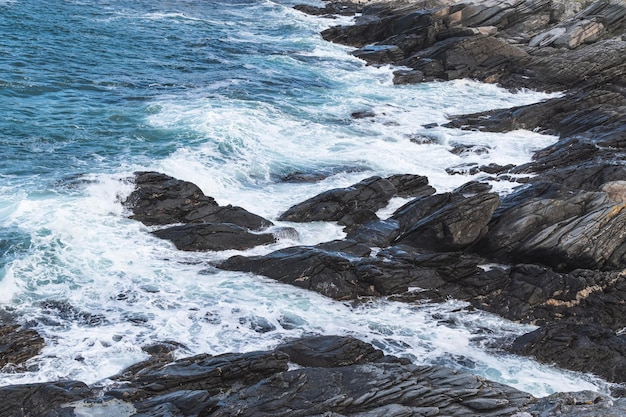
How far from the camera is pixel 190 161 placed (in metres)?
27.5

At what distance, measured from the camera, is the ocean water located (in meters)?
17.2

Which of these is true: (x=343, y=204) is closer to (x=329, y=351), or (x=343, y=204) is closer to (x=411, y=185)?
(x=411, y=185)

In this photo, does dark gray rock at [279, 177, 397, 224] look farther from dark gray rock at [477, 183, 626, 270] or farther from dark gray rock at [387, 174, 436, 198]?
dark gray rock at [477, 183, 626, 270]

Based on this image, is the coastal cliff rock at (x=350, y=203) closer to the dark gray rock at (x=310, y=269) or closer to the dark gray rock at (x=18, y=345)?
the dark gray rock at (x=310, y=269)

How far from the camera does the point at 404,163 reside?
94.3 ft

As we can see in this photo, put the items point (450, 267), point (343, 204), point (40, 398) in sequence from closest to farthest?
point (40, 398)
point (450, 267)
point (343, 204)

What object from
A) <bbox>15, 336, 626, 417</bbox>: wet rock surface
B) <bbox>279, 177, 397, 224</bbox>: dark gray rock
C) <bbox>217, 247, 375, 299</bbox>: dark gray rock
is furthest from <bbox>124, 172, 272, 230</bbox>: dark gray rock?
<bbox>15, 336, 626, 417</bbox>: wet rock surface

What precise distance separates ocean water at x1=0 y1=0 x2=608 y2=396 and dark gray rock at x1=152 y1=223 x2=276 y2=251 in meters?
0.36

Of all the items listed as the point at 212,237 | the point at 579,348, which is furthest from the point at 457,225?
the point at 212,237

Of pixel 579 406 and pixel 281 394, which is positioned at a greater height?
pixel 579 406

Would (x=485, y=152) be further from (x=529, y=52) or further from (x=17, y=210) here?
(x=17, y=210)

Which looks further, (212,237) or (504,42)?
(504,42)

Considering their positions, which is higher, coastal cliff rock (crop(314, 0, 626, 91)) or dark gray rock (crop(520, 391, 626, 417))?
coastal cliff rock (crop(314, 0, 626, 91))

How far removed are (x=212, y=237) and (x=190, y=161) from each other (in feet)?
22.3
